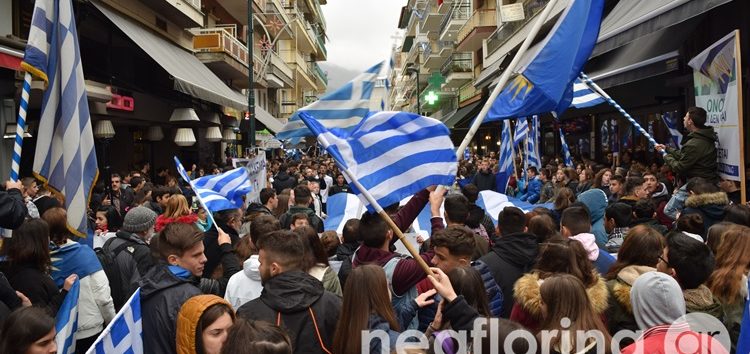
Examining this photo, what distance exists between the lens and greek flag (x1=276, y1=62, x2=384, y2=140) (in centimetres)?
492

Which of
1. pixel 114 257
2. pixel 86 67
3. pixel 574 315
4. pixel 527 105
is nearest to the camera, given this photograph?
pixel 574 315

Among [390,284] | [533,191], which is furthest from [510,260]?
[533,191]

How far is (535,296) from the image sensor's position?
3.58 meters

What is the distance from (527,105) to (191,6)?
50.3 feet

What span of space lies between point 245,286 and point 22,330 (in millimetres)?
1558

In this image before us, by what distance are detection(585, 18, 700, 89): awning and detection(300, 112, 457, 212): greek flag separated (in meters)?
7.89

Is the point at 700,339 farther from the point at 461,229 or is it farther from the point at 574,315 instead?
the point at 461,229

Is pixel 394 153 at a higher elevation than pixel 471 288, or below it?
higher

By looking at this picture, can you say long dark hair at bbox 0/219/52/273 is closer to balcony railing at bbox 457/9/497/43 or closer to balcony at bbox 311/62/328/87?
balcony railing at bbox 457/9/497/43

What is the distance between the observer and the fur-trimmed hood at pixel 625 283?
365 cm

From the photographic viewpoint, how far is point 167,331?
3.37m

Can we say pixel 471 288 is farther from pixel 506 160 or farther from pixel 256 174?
pixel 506 160

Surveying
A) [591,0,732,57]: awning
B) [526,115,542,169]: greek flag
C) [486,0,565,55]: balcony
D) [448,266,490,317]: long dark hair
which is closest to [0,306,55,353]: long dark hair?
[448,266,490,317]: long dark hair

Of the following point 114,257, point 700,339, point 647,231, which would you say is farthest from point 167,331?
point 647,231
